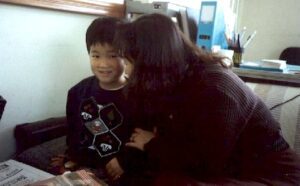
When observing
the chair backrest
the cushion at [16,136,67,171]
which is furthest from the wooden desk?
the chair backrest

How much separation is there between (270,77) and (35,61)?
1.00 meters

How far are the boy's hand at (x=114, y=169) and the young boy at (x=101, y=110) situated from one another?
1cm

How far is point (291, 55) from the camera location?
3.29 meters

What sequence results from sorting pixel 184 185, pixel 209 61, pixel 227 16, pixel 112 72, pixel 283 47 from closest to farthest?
pixel 184 185 < pixel 209 61 < pixel 112 72 < pixel 227 16 < pixel 283 47

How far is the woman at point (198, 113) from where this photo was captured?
90cm

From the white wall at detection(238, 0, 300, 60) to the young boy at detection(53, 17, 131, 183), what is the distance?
273 cm

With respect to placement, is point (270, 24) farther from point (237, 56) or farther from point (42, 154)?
point (42, 154)

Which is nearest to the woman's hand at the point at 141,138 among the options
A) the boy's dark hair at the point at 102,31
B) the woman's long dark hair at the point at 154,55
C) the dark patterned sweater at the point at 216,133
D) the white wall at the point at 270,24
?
the dark patterned sweater at the point at 216,133

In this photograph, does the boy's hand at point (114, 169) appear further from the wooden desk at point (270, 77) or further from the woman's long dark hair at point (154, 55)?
the wooden desk at point (270, 77)

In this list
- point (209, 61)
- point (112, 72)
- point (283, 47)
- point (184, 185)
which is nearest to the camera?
point (184, 185)

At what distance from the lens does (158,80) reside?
948mm

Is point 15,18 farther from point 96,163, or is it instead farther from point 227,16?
point 227,16

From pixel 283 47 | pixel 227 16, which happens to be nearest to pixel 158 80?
pixel 227 16

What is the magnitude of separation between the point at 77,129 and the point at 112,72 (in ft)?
0.87
